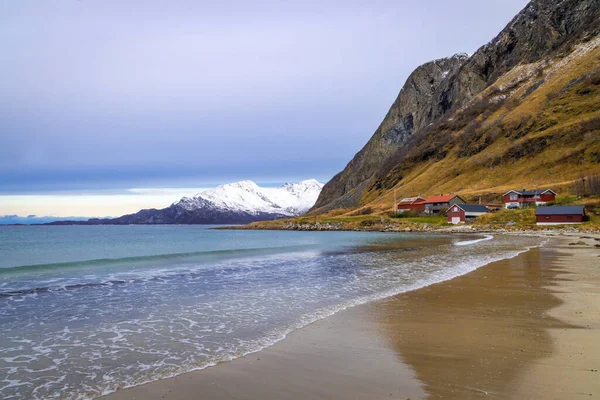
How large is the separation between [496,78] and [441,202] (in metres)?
88.9

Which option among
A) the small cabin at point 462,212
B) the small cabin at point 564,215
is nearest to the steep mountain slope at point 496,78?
the small cabin at point 462,212

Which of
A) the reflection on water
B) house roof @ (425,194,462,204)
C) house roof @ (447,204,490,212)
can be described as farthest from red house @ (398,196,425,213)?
the reflection on water

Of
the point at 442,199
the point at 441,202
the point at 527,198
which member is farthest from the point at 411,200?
the point at 527,198

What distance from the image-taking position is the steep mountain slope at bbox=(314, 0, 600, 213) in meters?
157

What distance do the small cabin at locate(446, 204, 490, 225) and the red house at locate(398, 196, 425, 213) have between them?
18578 millimetres

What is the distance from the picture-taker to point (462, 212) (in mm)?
103875

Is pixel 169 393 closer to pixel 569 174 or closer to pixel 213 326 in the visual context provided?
pixel 213 326

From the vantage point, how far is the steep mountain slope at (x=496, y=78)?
15700cm

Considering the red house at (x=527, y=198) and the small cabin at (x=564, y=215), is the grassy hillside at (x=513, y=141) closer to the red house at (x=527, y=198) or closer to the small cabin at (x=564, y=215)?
the red house at (x=527, y=198)

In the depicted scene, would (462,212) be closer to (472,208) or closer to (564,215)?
(472,208)

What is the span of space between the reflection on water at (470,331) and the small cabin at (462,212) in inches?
3448

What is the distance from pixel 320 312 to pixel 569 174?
4762 inches

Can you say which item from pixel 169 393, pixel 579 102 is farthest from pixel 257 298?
pixel 579 102

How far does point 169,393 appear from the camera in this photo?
7.55m
